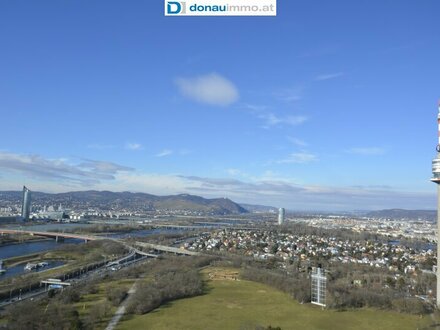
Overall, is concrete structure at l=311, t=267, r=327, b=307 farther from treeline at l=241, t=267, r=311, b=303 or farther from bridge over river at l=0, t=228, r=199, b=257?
bridge over river at l=0, t=228, r=199, b=257

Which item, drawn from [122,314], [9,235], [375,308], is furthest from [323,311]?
[9,235]

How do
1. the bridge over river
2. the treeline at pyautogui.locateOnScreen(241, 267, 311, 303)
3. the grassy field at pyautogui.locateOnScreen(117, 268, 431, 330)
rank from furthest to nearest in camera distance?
the bridge over river → the treeline at pyautogui.locateOnScreen(241, 267, 311, 303) → the grassy field at pyautogui.locateOnScreen(117, 268, 431, 330)

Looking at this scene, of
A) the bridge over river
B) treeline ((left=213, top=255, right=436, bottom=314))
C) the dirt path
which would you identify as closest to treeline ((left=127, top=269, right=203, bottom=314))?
the dirt path

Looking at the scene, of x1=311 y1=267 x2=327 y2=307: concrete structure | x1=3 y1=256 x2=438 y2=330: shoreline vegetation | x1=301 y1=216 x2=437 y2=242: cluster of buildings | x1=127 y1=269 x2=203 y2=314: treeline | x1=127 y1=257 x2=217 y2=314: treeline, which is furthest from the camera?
x1=301 y1=216 x2=437 y2=242: cluster of buildings

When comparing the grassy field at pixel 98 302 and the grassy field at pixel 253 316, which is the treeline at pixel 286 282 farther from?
the grassy field at pixel 98 302

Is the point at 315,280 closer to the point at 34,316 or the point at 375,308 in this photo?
the point at 375,308

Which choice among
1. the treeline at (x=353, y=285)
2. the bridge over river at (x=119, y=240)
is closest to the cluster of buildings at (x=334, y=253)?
the bridge over river at (x=119, y=240)

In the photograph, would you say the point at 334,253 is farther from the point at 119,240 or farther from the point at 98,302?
the point at 98,302

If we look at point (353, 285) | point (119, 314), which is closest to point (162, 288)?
point (119, 314)
